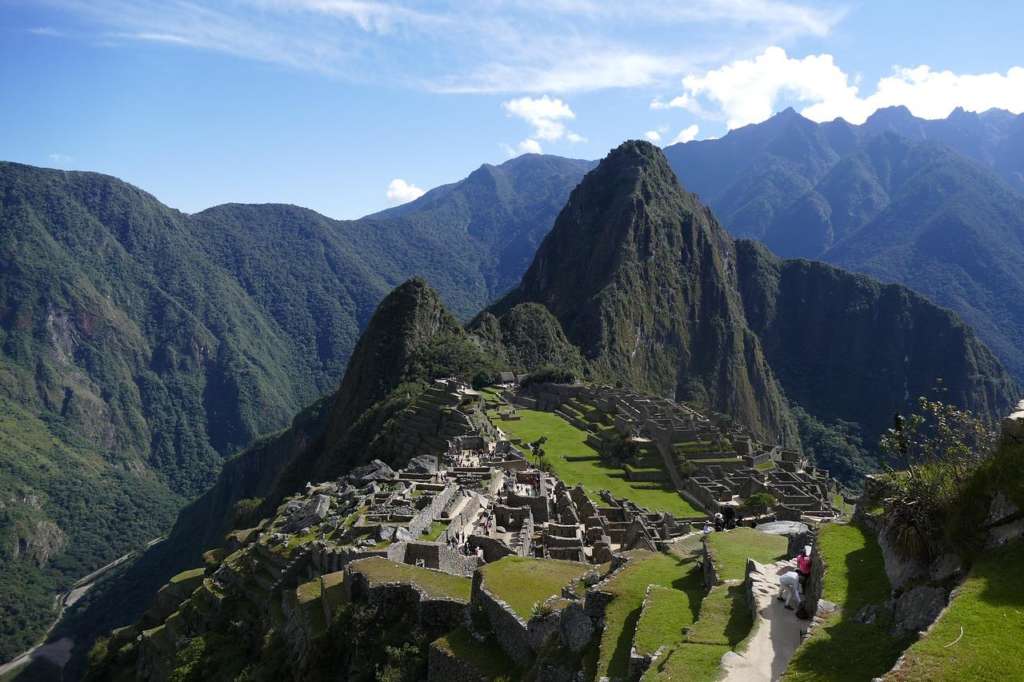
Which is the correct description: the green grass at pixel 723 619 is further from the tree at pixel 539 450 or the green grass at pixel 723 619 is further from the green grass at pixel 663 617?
the tree at pixel 539 450

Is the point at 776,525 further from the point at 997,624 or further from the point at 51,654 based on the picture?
the point at 51,654

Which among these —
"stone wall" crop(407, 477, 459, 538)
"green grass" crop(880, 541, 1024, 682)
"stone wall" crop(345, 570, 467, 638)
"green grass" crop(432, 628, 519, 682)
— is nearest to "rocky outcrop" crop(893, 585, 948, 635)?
"green grass" crop(880, 541, 1024, 682)

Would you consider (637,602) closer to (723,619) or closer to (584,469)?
(723,619)

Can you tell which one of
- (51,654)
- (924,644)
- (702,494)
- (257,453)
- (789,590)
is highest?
(924,644)

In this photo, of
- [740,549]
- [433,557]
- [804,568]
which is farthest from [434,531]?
[804,568]

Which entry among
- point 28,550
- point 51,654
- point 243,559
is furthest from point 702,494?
point 28,550

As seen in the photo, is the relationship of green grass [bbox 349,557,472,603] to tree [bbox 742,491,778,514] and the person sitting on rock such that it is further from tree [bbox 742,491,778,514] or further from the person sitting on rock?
tree [bbox 742,491,778,514]
